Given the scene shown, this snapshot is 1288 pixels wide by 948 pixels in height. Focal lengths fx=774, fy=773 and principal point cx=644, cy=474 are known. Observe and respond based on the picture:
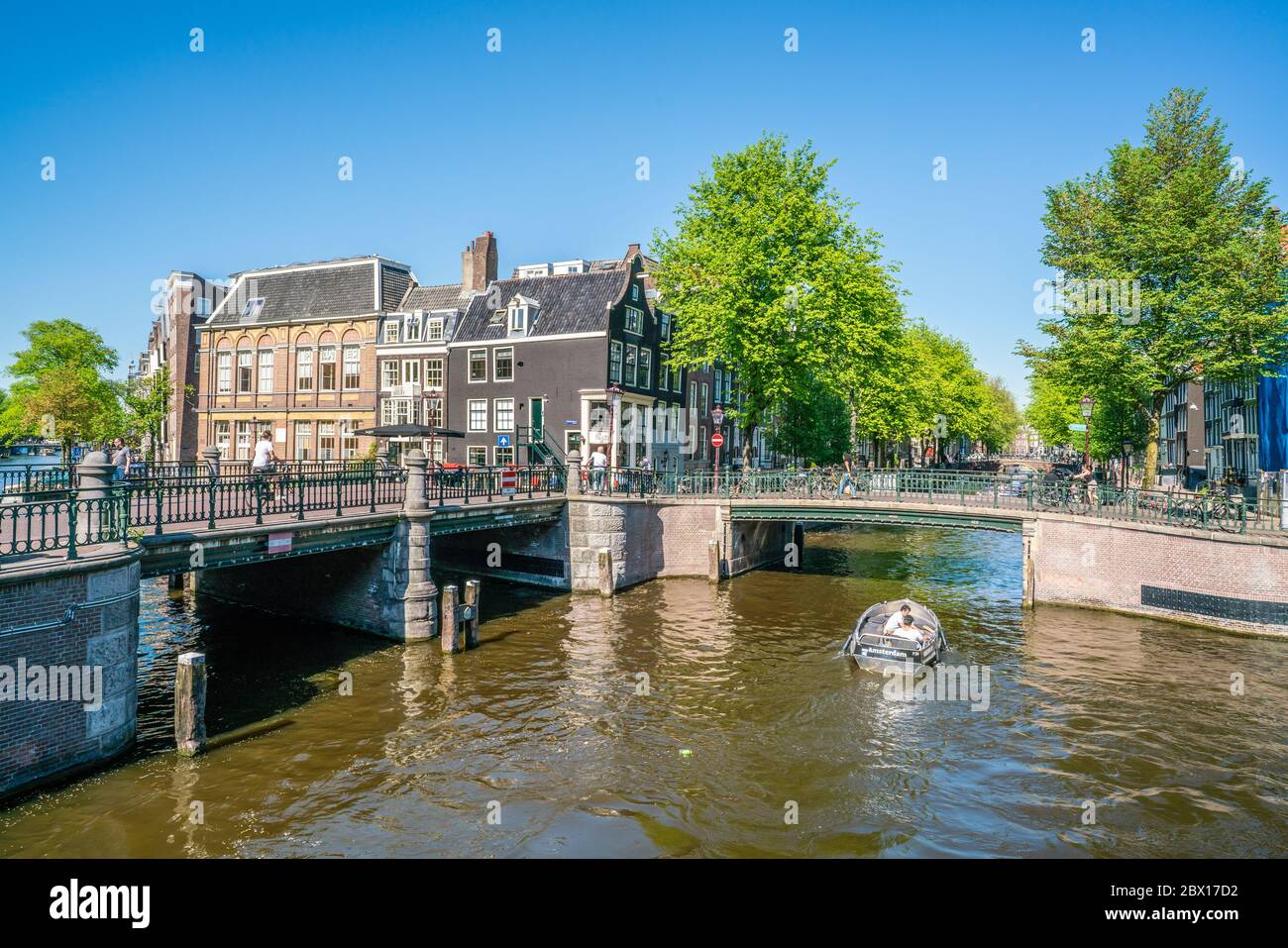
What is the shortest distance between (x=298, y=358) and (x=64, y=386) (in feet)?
52.9

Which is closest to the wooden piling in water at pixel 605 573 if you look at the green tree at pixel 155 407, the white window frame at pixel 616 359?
the white window frame at pixel 616 359

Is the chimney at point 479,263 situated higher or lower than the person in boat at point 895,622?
higher

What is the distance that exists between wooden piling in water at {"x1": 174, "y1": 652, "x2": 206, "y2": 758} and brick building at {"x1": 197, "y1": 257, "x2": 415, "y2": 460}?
33.9 meters

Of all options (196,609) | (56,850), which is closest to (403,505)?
(196,609)

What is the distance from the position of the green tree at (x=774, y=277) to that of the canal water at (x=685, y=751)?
15895mm

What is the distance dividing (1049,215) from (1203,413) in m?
25.2

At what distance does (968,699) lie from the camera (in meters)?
17.8

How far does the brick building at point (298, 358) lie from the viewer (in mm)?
47531

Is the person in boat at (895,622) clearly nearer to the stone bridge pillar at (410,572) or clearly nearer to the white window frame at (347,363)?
the stone bridge pillar at (410,572)

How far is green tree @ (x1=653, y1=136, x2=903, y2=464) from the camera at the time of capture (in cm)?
3569

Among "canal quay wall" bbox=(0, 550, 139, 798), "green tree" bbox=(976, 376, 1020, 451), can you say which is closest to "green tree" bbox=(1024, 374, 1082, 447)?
"green tree" bbox=(976, 376, 1020, 451)

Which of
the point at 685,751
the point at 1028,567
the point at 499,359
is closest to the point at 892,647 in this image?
the point at 685,751

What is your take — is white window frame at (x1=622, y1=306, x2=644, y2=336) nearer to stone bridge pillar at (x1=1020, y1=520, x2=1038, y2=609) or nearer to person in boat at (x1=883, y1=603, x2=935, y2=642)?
stone bridge pillar at (x1=1020, y1=520, x2=1038, y2=609)

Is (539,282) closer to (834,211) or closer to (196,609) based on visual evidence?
(834,211)
